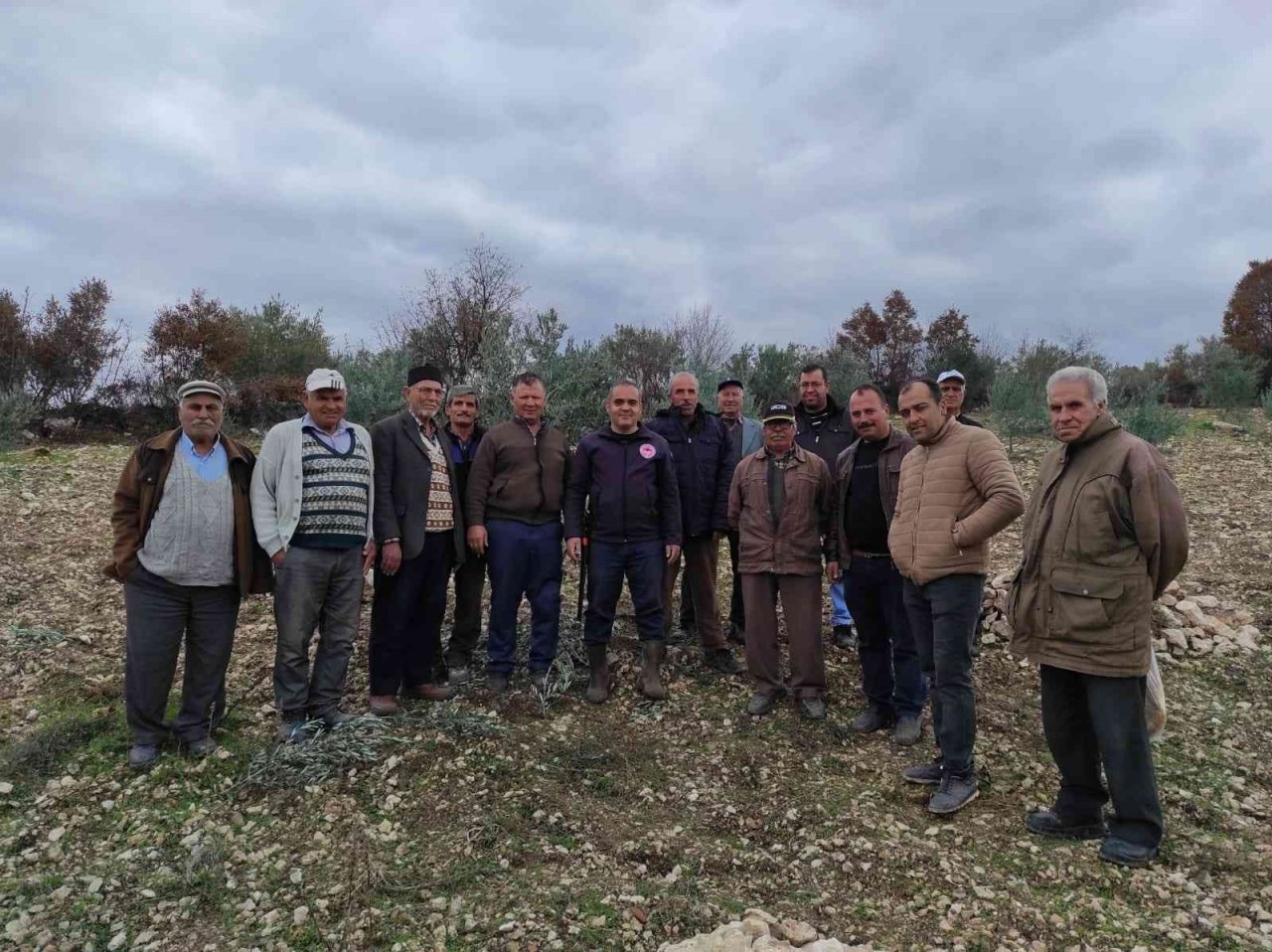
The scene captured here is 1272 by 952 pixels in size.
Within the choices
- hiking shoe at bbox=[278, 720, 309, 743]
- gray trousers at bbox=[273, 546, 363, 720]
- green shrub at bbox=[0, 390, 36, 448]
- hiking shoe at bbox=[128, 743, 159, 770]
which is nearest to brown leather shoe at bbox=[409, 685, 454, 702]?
gray trousers at bbox=[273, 546, 363, 720]

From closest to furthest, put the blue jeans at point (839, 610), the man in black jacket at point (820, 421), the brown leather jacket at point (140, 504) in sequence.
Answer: the brown leather jacket at point (140, 504) < the man in black jacket at point (820, 421) < the blue jeans at point (839, 610)

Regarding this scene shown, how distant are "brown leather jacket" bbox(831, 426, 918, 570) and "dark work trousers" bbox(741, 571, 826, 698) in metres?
0.25

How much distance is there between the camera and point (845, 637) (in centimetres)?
591

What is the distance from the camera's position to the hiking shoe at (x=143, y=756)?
12.9 feet

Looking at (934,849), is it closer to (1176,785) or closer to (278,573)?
(1176,785)

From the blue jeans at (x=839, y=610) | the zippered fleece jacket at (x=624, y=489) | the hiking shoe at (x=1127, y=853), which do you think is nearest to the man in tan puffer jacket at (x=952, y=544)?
the hiking shoe at (x=1127, y=853)

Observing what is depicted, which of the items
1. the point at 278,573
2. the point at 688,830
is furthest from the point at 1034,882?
the point at 278,573

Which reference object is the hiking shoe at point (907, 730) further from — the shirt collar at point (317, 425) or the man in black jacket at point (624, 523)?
the shirt collar at point (317, 425)

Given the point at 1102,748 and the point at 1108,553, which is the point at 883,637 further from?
the point at 1108,553

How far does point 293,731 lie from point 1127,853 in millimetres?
3897

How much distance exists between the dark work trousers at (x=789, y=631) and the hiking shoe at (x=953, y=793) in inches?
41.1

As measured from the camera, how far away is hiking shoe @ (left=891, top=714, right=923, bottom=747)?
4.36 meters

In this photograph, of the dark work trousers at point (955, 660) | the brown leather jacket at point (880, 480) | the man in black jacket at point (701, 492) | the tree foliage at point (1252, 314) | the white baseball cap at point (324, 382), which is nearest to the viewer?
the dark work trousers at point (955, 660)

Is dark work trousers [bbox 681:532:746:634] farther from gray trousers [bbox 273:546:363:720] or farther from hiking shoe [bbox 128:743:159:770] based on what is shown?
hiking shoe [bbox 128:743:159:770]
